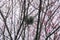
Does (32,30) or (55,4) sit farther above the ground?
(55,4)

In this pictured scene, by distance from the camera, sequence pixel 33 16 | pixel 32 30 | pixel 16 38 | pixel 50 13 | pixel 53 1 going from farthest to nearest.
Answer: pixel 32 30 < pixel 33 16 < pixel 53 1 < pixel 50 13 < pixel 16 38

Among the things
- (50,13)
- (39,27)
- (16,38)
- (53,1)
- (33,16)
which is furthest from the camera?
(33,16)

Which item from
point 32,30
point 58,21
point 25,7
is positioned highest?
point 25,7

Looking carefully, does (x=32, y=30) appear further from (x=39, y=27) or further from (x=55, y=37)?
(x=39, y=27)

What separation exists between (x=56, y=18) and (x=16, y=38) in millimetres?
1186

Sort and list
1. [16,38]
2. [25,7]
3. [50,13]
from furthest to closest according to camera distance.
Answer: [50,13] < [16,38] < [25,7]

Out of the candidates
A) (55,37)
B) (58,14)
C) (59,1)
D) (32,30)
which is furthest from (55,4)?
(32,30)

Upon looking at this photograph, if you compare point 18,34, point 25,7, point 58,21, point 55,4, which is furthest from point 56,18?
point 25,7

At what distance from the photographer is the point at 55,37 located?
325 cm

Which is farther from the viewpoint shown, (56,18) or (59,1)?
(56,18)

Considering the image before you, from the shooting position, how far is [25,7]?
229 cm

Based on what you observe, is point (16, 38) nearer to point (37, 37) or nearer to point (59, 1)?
point (37, 37)

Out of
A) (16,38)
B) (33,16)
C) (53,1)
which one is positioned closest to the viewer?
(16,38)

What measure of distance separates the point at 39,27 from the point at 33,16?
4.53 feet
